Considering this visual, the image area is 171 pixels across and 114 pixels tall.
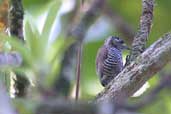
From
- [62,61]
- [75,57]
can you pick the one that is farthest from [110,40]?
[62,61]

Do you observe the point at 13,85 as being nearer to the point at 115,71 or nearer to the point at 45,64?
the point at 45,64

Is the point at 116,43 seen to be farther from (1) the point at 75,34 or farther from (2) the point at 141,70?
(1) the point at 75,34

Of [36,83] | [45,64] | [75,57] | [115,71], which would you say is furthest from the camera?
[115,71]

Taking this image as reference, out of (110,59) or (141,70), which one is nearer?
(141,70)

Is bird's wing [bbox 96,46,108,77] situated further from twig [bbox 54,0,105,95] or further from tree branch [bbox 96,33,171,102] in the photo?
twig [bbox 54,0,105,95]

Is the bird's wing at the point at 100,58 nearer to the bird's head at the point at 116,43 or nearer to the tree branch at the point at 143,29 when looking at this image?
the bird's head at the point at 116,43

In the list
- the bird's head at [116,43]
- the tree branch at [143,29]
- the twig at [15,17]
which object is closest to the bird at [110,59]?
the bird's head at [116,43]

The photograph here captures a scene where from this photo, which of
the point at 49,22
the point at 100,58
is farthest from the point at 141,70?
the point at 100,58
